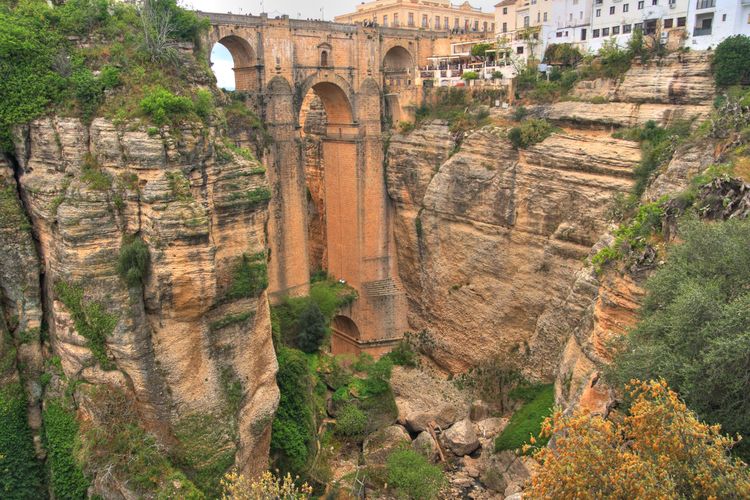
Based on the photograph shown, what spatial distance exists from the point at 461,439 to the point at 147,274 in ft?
38.8

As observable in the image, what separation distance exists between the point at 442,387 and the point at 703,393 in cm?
1650

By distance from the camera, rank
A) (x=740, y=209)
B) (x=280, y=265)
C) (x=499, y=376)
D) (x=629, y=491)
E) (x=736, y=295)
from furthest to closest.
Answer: (x=280, y=265)
(x=499, y=376)
(x=740, y=209)
(x=736, y=295)
(x=629, y=491)

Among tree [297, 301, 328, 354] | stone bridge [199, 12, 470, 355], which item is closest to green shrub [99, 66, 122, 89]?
stone bridge [199, 12, 470, 355]

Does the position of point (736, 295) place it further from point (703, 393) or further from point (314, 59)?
point (314, 59)

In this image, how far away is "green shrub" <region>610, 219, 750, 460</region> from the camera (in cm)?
796

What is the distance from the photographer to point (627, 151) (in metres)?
19.9

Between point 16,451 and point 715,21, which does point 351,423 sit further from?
point 715,21

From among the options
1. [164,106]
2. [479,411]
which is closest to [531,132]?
[479,411]

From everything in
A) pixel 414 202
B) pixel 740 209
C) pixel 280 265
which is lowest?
pixel 280 265

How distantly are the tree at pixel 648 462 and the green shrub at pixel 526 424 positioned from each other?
433 inches

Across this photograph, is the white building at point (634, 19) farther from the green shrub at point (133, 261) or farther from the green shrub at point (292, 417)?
the green shrub at point (133, 261)

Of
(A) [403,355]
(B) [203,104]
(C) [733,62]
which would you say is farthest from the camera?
(A) [403,355]

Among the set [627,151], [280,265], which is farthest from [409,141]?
[627,151]

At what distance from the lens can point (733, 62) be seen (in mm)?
19484
